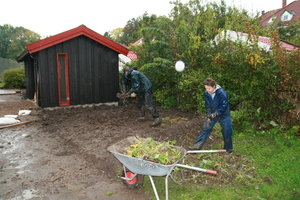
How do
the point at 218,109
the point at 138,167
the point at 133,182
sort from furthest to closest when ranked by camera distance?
the point at 218,109, the point at 133,182, the point at 138,167

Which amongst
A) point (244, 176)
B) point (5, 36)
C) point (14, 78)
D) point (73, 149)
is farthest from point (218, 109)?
point (5, 36)

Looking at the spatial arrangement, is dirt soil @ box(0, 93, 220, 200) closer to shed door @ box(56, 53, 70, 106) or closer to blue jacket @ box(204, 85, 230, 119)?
shed door @ box(56, 53, 70, 106)

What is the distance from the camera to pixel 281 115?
22.5ft

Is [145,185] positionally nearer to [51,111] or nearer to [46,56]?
[51,111]

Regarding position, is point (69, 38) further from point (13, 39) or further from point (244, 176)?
point (13, 39)

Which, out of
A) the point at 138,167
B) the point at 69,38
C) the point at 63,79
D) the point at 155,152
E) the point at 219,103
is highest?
the point at 69,38

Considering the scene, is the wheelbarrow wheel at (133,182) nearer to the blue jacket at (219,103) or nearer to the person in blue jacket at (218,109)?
the person in blue jacket at (218,109)

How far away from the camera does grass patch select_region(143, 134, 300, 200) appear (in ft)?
13.1

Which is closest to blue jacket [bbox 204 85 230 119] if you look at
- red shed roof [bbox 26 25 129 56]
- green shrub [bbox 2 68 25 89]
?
red shed roof [bbox 26 25 129 56]

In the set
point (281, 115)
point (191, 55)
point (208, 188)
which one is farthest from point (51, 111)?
point (281, 115)

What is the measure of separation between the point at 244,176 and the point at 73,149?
4005mm

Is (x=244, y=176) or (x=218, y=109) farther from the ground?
(x=218, y=109)

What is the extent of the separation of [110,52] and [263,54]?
6.81 meters

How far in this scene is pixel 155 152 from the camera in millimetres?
3900
